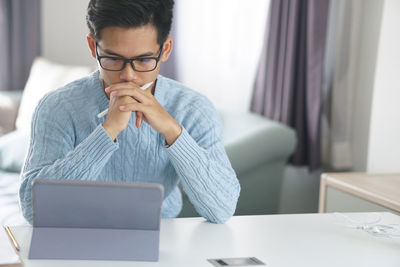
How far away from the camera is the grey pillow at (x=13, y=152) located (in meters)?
2.63

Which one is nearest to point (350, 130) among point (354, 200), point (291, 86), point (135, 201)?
point (291, 86)

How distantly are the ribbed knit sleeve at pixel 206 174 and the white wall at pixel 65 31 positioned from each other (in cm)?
241

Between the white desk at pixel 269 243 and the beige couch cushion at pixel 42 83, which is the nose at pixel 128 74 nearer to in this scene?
the white desk at pixel 269 243

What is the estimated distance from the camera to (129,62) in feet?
4.44

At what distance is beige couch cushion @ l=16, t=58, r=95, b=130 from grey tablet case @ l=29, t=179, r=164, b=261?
1982 millimetres

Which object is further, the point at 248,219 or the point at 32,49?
the point at 32,49

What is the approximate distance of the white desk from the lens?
1.12 metres

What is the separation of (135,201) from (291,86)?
1902 millimetres

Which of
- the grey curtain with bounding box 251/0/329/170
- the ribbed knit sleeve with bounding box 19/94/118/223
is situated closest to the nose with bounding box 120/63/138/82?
the ribbed knit sleeve with bounding box 19/94/118/223

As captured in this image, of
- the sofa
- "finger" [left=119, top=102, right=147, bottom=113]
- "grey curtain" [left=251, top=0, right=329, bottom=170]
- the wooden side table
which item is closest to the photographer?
"finger" [left=119, top=102, right=147, bottom=113]

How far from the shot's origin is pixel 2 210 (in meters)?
2.12

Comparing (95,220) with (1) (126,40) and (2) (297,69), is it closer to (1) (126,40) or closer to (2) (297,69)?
(1) (126,40)

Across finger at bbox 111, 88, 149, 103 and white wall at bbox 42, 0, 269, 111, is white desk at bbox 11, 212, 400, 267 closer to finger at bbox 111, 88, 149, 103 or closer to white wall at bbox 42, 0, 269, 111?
finger at bbox 111, 88, 149, 103

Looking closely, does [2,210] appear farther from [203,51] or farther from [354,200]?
[203,51]
